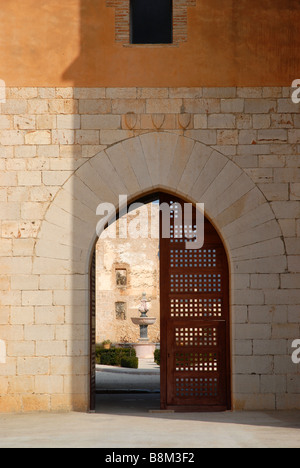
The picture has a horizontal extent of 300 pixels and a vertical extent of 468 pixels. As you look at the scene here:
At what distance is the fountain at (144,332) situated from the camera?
21.9 metres

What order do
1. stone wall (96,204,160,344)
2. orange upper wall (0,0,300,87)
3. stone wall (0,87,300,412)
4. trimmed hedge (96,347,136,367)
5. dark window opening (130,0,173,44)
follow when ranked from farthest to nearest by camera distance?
stone wall (96,204,160,344) < trimmed hedge (96,347,136,367) < dark window opening (130,0,173,44) < orange upper wall (0,0,300,87) < stone wall (0,87,300,412)

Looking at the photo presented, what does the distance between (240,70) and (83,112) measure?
200 centimetres

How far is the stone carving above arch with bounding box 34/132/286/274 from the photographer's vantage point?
788cm

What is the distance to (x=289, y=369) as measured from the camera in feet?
25.3

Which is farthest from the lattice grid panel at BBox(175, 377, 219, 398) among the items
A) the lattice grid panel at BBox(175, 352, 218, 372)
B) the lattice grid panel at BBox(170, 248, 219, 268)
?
the lattice grid panel at BBox(170, 248, 219, 268)

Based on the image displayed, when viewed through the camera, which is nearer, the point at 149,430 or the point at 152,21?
the point at 149,430

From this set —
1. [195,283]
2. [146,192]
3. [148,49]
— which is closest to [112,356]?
[195,283]

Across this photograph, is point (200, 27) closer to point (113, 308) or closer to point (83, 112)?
point (83, 112)

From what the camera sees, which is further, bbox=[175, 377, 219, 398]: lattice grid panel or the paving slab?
bbox=[175, 377, 219, 398]: lattice grid panel

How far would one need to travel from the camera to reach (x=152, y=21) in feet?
35.3

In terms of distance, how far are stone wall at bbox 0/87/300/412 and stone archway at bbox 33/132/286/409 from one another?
1 cm

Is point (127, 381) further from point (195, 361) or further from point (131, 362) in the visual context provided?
point (195, 361)

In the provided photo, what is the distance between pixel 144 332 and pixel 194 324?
579 inches

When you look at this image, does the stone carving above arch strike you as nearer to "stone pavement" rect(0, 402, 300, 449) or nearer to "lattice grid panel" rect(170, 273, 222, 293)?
"lattice grid panel" rect(170, 273, 222, 293)
